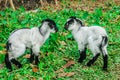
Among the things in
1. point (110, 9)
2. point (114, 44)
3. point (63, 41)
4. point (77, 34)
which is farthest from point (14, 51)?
point (110, 9)

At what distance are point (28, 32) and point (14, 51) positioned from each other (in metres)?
0.60

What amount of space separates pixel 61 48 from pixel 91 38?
1.51 metres

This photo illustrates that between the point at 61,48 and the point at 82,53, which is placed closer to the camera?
the point at 82,53

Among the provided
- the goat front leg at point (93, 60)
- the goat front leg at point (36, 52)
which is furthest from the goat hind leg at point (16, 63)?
the goat front leg at point (93, 60)

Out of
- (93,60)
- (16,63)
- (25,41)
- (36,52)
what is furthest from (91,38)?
(16,63)

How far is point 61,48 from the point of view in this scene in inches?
382

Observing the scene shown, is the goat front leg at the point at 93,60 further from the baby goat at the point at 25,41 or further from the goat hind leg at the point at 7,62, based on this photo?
the goat hind leg at the point at 7,62

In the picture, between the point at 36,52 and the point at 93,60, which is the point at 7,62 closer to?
the point at 36,52

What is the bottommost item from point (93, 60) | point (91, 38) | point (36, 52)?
point (93, 60)

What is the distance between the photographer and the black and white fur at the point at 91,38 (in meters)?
8.30

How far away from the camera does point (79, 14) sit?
1299 centimetres

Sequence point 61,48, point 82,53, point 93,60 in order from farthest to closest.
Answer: point 61,48 → point 82,53 → point 93,60

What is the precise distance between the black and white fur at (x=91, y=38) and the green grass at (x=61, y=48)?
1.02 ft

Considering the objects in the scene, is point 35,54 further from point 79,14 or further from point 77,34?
point 79,14
